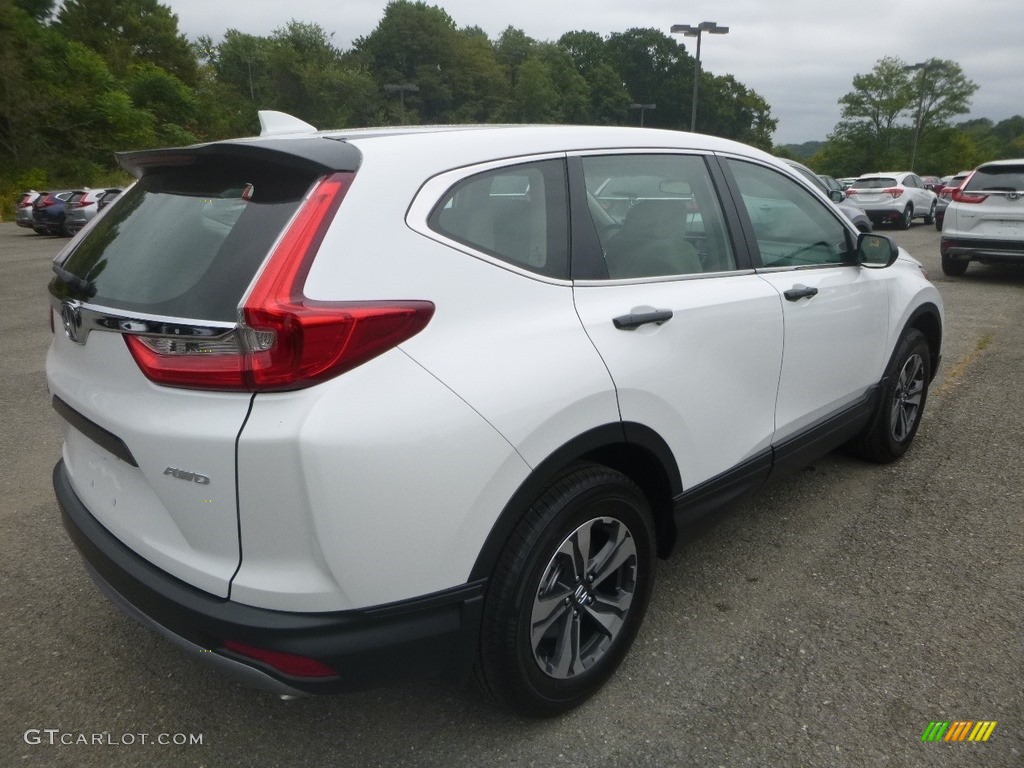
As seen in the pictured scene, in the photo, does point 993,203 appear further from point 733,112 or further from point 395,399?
point 733,112

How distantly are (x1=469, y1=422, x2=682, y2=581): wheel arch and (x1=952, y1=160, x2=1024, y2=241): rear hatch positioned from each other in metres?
10.4

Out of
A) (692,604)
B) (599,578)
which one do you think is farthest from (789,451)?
(599,578)

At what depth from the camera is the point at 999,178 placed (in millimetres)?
10875

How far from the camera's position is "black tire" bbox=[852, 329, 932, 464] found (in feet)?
13.0

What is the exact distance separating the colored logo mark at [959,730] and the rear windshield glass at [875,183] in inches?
847

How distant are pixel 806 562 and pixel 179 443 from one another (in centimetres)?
258

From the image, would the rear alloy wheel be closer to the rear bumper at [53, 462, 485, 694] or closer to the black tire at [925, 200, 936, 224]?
the black tire at [925, 200, 936, 224]

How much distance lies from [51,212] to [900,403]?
2419cm

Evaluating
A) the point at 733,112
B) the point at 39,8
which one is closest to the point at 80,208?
the point at 39,8

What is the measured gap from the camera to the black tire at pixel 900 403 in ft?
13.0

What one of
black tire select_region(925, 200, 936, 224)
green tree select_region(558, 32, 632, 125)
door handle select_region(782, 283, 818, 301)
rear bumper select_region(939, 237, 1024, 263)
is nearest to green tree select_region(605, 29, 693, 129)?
green tree select_region(558, 32, 632, 125)

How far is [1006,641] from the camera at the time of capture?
2717 millimetres

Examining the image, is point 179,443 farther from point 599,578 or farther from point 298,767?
point 599,578

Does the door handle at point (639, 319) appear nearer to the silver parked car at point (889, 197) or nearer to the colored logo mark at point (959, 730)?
the colored logo mark at point (959, 730)
